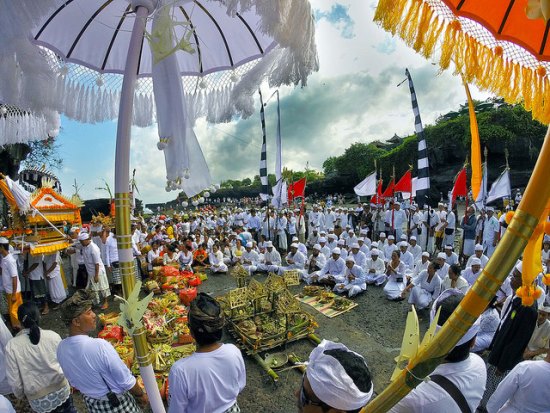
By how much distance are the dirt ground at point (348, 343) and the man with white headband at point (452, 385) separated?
3.02 meters

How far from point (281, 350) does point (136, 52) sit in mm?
4868

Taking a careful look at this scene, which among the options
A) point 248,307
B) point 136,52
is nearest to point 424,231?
point 248,307

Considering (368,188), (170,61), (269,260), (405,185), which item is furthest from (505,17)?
(368,188)

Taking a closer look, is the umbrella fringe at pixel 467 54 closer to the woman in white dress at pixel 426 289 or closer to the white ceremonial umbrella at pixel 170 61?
the white ceremonial umbrella at pixel 170 61

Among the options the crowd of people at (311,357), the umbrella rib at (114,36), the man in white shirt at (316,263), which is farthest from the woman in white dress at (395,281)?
the umbrella rib at (114,36)

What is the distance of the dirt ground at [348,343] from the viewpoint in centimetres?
422

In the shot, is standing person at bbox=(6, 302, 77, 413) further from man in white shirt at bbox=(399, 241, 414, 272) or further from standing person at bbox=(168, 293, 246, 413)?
man in white shirt at bbox=(399, 241, 414, 272)

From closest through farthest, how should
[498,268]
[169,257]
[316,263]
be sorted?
1. [498,268]
2. [316,263]
3. [169,257]

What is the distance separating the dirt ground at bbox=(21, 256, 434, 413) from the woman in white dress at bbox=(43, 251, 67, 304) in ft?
1.24

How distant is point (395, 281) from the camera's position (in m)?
7.99

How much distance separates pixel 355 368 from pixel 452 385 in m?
0.62

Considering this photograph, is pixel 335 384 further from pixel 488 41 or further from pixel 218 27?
pixel 218 27

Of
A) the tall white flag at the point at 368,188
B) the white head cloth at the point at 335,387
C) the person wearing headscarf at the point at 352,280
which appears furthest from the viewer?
the tall white flag at the point at 368,188

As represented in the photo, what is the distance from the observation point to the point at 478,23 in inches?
59.6
